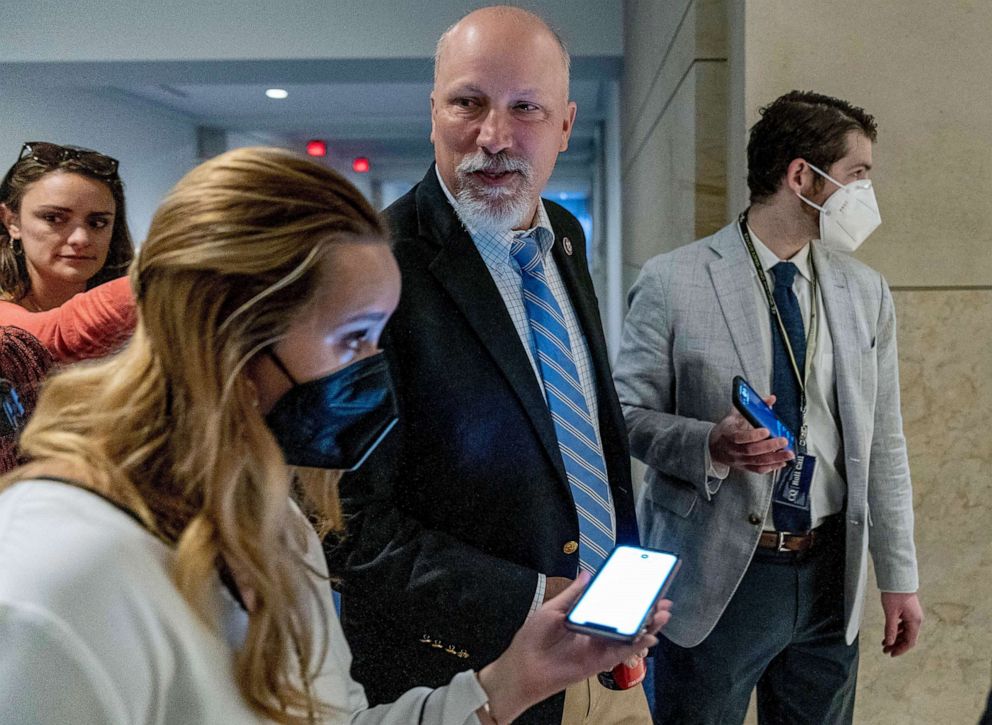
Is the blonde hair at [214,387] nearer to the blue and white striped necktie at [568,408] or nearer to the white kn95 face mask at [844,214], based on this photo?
the blue and white striped necktie at [568,408]

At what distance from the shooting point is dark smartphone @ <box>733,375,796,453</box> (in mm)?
1200

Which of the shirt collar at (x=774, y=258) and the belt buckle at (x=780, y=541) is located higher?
the shirt collar at (x=774, y=258)

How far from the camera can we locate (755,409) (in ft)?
4.03

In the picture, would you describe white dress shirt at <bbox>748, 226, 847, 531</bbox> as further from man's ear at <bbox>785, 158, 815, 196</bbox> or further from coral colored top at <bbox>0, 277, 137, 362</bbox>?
coral colored top at <bbox>0, 277, 137, 362</bbox>

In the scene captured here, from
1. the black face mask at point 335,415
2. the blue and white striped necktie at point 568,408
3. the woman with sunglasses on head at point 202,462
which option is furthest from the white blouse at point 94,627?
the blue and white striped necktie at point 568,408

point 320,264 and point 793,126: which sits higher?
point 793,126

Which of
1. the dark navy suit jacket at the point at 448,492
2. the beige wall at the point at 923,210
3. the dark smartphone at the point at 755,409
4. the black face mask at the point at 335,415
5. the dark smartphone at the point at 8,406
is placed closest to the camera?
the black face mask at the point at 335,415

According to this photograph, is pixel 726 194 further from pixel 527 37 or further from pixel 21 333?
pixel 21 333

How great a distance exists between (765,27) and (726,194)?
0.36 metres

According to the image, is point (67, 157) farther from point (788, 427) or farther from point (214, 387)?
point (788, 427)

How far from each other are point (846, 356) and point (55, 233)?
4.22 ft

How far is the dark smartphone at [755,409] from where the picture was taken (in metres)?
1.20

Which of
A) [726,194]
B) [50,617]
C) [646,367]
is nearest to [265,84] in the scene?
[726,194]

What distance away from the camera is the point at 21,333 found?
1108mm
